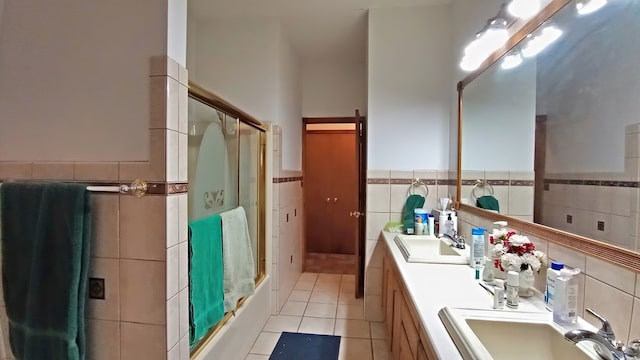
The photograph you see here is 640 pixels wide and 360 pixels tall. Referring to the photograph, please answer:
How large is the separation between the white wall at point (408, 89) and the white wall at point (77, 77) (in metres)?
1.98

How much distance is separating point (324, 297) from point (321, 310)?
1.02ft

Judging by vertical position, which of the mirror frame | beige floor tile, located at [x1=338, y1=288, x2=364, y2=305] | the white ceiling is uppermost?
the white ceiling

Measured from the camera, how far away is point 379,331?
277 centimetres

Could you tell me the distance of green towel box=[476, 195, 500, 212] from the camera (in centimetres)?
191

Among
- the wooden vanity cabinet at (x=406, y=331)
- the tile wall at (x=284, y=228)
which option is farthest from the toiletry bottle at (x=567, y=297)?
the tile wall at (x=284, y=228)

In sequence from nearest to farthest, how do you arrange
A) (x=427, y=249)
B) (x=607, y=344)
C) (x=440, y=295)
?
(x=607, y=344) → (x=440, y=295) → (x=427, y=249)

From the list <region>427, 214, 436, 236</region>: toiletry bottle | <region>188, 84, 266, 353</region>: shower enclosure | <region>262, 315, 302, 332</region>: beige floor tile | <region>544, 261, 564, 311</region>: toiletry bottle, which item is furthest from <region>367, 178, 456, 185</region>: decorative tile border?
<region>544, 261, 564, 311</region>: toiletry bottle

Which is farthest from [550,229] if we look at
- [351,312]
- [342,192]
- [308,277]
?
[342,192]

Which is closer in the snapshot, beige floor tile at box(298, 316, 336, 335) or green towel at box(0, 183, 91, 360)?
green towel at box(0, 183, 91, 360)

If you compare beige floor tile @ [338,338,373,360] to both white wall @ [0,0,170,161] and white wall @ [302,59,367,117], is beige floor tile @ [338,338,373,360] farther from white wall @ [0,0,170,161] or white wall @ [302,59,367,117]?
white wall @ [302,59,367,117]

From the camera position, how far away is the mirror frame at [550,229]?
927 mm

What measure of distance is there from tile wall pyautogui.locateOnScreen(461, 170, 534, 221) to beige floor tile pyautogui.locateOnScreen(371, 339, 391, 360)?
4.25 ft

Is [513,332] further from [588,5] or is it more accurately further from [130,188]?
[130,188]

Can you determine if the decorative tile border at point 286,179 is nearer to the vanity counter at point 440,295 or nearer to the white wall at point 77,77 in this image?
the vanity counter at point 440,295
